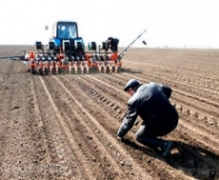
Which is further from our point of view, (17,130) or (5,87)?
(5,87)

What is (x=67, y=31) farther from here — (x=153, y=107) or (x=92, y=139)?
(x=153, y=107)

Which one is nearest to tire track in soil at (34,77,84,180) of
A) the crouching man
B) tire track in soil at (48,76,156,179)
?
tire track in soil at (48,76,156,179)

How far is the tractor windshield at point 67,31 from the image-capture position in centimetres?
1917

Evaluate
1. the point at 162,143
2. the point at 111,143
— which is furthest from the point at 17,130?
the point at 162,143

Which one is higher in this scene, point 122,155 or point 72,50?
point 72,50

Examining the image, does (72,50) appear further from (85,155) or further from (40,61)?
(85,155)

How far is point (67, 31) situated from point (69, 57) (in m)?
2.64

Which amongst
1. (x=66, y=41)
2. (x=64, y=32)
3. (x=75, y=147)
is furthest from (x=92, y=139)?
(x=64, y=32)

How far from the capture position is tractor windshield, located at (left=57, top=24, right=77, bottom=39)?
1917cm

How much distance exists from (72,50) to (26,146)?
12.8 m

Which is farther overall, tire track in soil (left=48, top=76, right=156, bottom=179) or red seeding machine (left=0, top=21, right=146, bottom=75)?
red seeding machine (left=0, top=21, right=146, bottom=75)

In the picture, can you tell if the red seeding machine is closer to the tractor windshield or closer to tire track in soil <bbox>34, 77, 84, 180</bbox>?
the tractor windshield

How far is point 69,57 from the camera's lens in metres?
17.3

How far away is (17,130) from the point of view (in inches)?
275
